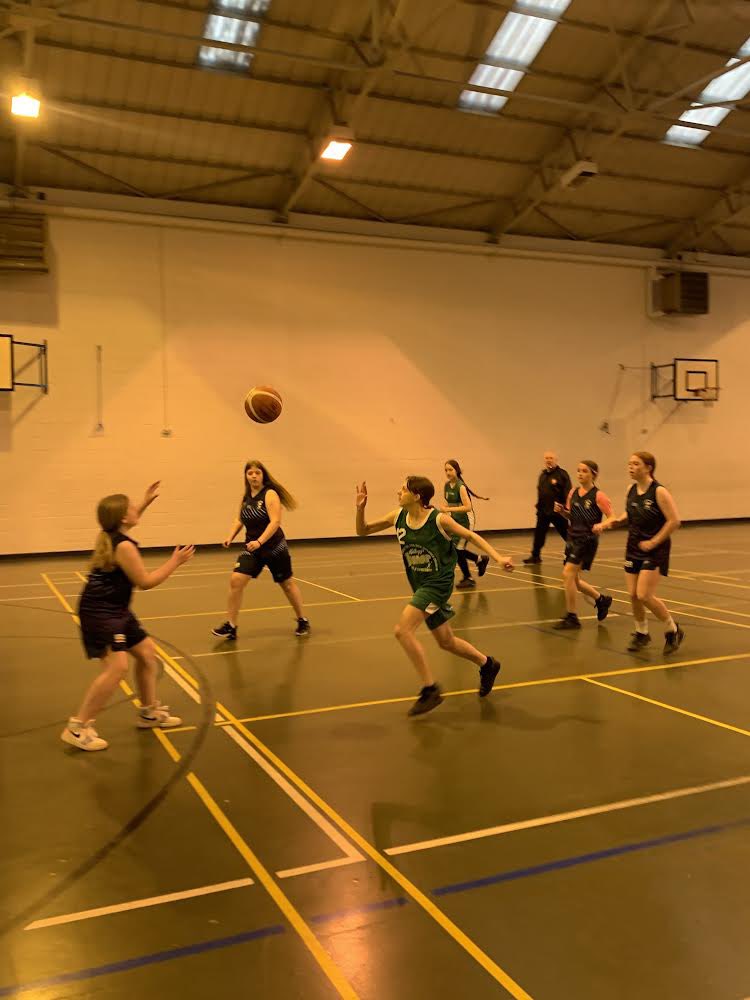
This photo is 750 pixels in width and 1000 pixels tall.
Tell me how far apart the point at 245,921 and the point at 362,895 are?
18.4 inches

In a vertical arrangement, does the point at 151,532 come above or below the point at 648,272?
below

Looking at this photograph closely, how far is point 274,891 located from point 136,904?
1.74 feet

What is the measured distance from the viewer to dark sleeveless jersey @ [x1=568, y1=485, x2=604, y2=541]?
8867mm

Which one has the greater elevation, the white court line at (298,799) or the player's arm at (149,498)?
the player's arm at (149,498)

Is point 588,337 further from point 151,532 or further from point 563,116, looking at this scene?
point 151,532

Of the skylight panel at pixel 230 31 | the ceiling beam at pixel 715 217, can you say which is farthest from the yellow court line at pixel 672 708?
the ceiling beam at pixel 715 217

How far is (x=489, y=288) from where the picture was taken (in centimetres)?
2072

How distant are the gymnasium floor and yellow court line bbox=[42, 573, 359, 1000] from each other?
0.01 meters

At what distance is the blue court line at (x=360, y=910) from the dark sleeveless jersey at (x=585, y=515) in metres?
5.05

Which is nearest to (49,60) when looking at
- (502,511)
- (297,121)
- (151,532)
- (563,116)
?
(297,121)

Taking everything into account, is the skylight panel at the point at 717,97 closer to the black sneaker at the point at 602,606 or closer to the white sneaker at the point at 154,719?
the black sneaker at the point at 602,606

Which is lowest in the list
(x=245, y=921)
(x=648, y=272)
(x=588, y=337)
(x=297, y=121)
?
(x=245, y=921)

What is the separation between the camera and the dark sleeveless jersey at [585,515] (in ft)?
29.1

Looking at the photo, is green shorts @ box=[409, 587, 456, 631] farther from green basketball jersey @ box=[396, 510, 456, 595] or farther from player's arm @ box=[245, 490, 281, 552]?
player's arm @ box=[245, 490, 281, 552]
